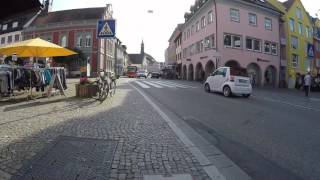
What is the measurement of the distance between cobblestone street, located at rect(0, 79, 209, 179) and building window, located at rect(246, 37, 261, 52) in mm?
31047

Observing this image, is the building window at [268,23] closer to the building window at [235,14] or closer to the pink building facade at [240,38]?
Answer: the pink building facade at [240,38]

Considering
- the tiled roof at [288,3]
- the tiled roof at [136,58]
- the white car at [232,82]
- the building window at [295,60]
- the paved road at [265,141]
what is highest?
the tiled roof at [288,3]

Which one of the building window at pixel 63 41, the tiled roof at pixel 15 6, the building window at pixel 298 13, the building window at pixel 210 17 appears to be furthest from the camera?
the building window at pixel 63 41

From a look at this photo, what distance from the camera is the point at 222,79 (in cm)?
1758

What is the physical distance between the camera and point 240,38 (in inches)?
1457

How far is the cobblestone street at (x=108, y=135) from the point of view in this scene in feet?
13.7

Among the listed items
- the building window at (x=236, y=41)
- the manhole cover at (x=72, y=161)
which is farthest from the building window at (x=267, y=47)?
the manhole cover at (x=72, y=161)

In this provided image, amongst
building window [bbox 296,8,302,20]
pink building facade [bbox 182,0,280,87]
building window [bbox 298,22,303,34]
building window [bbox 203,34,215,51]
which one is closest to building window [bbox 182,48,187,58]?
pink building facade [bbox 182,0,280,87]

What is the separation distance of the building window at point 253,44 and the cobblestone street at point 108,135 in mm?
31047

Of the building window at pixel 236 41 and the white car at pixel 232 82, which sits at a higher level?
the building window at pixel 236 41

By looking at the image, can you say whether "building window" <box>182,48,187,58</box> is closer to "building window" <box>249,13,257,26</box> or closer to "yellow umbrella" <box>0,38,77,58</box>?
"building window" <box>249,13,257,26</box>

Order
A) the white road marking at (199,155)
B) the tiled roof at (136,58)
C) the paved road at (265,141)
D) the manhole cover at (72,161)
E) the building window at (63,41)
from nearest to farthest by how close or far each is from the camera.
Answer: the manhole cover at (72,161)
the white road marking at (199,155)
the paved road at (265,141)
the building window at (63,41)
the tiled roof at (136,58)

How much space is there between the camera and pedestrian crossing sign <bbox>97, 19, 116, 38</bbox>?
10914 mm

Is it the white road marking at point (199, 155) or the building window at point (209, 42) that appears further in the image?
the building window at point (209, 42)
